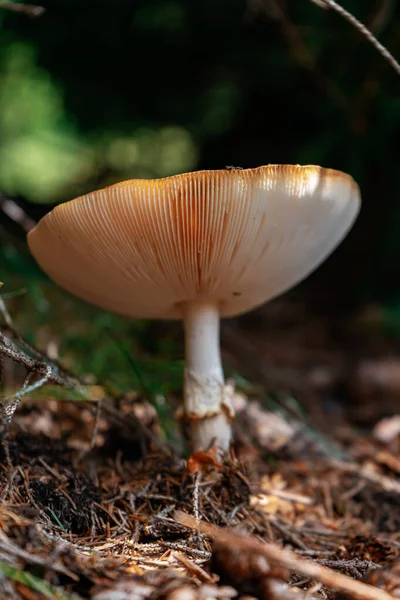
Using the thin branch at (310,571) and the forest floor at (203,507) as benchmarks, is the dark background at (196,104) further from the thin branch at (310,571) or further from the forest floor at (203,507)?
the thin branch at (310,571)

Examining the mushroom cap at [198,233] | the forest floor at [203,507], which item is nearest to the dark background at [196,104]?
the forest floor at [203,507]

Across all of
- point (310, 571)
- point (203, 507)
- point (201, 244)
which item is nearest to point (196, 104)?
point (201, 244)

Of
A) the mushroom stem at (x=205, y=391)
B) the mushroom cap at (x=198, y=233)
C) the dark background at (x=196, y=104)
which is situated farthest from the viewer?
the dark background at (x=196, y=104)

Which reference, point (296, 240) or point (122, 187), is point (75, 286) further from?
point (296, 240)

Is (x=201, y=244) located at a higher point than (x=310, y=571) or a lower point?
higher

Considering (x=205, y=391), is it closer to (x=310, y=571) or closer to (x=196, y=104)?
(x=310, y=571)

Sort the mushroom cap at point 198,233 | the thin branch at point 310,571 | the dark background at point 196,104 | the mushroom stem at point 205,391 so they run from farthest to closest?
1. the dark background at point 196,104
2. the mushroom stem at point 205,391
3. the mushroom cap at point 198,233
4. the thin branch at point 310,571
